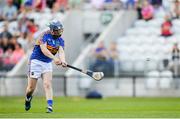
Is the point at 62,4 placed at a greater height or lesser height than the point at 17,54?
greater

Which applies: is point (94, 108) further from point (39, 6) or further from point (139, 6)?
point (39, 6)

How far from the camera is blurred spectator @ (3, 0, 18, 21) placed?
36188 mm

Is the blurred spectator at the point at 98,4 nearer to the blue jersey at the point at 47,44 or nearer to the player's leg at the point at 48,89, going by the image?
the blue jersey at the point at 47,44

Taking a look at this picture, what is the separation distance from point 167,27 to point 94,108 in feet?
32.8

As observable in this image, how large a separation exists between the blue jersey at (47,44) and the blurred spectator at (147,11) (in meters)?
13.6

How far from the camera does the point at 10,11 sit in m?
36.5

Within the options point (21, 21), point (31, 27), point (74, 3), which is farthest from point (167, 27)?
point (21, 21)

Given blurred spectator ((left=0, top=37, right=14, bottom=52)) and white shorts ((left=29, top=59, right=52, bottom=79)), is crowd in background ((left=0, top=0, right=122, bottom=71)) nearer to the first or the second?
blurred spectator ((left=0, top=37, right=14, bottom=52))

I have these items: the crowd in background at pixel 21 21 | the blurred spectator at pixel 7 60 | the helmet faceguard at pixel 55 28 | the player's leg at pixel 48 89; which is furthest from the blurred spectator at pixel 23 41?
the helmet faceguard at pixel 55 28

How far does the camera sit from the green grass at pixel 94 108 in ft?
62.7

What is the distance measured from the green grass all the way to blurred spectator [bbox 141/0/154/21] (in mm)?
4938

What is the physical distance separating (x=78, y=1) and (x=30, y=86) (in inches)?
597

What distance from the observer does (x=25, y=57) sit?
3303 cm

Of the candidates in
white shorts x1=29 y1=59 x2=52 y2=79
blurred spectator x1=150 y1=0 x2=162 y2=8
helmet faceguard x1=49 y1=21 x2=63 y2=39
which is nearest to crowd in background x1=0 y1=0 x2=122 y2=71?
blurred spectator x1=150 y1=0 x2=162 y2=8
